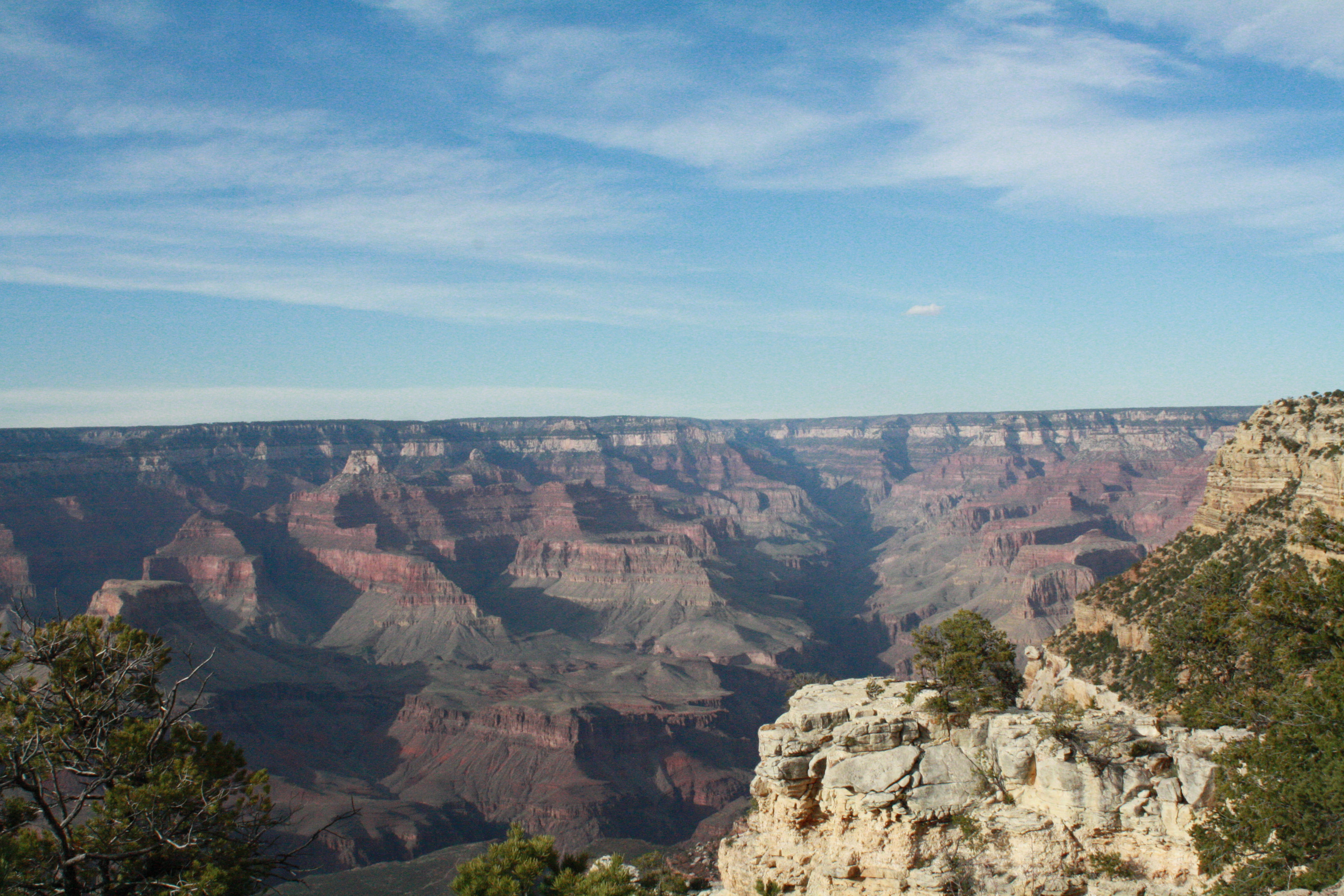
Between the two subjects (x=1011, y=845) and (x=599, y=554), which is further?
(x=599, y=554)

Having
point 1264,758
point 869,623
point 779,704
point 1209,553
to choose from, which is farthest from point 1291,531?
point 869,623

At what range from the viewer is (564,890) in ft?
89.6

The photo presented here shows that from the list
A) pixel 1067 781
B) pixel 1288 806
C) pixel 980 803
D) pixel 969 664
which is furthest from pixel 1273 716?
pixel 969 664

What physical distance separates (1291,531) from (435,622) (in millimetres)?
138614

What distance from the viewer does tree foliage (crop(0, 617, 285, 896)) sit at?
1881 cm

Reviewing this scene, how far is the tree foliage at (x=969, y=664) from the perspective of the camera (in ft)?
89.8

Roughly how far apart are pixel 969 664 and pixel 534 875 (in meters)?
15.0

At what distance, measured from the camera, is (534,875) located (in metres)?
27.5

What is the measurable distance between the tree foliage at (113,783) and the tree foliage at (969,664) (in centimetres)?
1876

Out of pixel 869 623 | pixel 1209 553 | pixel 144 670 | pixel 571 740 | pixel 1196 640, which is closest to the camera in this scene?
pixel 144 670

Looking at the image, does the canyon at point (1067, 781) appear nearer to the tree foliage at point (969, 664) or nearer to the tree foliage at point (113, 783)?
the tree foliage at point (969, 664)

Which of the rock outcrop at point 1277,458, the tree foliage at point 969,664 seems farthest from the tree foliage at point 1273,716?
the rock outcrop at point 1277,458

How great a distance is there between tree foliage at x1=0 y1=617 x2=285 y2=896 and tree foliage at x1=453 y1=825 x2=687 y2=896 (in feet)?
21.7

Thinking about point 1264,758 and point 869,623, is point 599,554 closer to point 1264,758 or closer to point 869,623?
point 869,623
